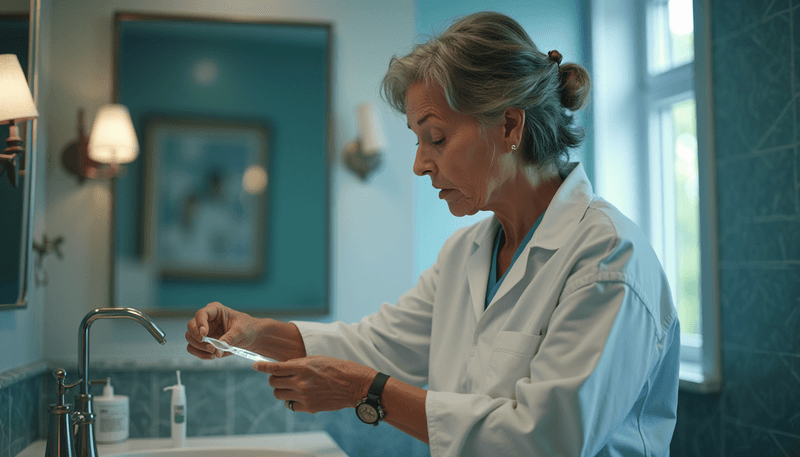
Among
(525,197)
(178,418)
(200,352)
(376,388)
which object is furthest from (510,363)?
(178,418)

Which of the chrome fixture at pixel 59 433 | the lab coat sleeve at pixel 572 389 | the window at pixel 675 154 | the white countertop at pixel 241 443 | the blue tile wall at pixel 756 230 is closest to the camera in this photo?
the lab coat sleeve at pixel 572 389

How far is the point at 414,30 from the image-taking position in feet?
6.21

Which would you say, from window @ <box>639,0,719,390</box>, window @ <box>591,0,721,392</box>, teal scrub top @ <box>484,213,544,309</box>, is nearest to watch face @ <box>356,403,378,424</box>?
teal scrub top @ <box>484,213,544,309</box>

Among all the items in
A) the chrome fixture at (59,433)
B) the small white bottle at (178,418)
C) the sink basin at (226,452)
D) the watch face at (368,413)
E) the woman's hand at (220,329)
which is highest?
the woman's hand at (220,329)

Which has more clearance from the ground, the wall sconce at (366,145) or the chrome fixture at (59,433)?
the wall sconce at (366,145)

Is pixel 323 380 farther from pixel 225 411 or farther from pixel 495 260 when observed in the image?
pixel 225 411

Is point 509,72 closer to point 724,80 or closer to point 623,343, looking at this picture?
point 623,343

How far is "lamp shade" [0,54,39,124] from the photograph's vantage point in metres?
1.17

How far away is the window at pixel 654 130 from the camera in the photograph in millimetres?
1917

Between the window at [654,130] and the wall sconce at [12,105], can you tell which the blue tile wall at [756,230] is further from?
the wall sconce at [12,105]

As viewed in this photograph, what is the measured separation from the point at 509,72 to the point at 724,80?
2.48 feet

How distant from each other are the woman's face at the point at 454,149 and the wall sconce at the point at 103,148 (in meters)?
0.89

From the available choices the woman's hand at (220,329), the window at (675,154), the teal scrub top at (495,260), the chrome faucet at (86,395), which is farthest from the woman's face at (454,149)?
the window at (675,154)

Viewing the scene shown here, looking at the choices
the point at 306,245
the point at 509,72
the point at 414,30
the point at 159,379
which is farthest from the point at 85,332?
the point at 414,30
